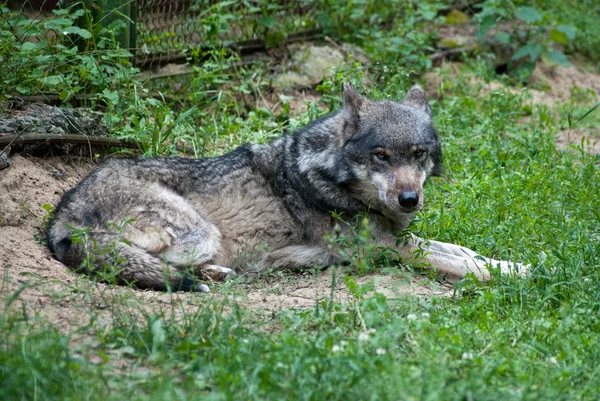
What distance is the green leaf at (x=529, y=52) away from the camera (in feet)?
33.3

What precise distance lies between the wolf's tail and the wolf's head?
5.15 ft

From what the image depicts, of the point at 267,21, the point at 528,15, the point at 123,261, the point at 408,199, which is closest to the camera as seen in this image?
the point at 123,261

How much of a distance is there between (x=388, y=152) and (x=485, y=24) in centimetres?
576

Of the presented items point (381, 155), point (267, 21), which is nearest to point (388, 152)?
point (381, 155)

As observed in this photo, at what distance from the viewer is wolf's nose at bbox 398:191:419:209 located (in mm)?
5094

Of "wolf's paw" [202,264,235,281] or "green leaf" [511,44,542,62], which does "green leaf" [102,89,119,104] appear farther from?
"green leaf" [511,44,542,62]

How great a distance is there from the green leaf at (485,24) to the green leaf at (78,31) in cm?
611

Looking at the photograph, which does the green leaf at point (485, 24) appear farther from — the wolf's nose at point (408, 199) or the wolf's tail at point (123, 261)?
the wolf's tail at point (123, 261)

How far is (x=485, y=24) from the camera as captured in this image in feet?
33.3

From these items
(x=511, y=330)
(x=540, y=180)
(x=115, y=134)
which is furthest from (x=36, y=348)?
(x=540, y=180)

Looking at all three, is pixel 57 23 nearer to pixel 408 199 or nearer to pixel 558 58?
pixel 408 199

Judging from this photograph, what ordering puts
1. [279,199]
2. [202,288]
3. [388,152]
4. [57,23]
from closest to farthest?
1. [202,288]
2. [388,152]
3. [279,199]
4. [57,23]

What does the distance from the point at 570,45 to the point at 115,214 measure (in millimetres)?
9743

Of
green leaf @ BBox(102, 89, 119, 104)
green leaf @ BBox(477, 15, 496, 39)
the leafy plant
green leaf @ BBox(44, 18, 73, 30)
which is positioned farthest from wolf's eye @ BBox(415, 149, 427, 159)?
green leaf @ BBox(477, 15, 496, 39)
